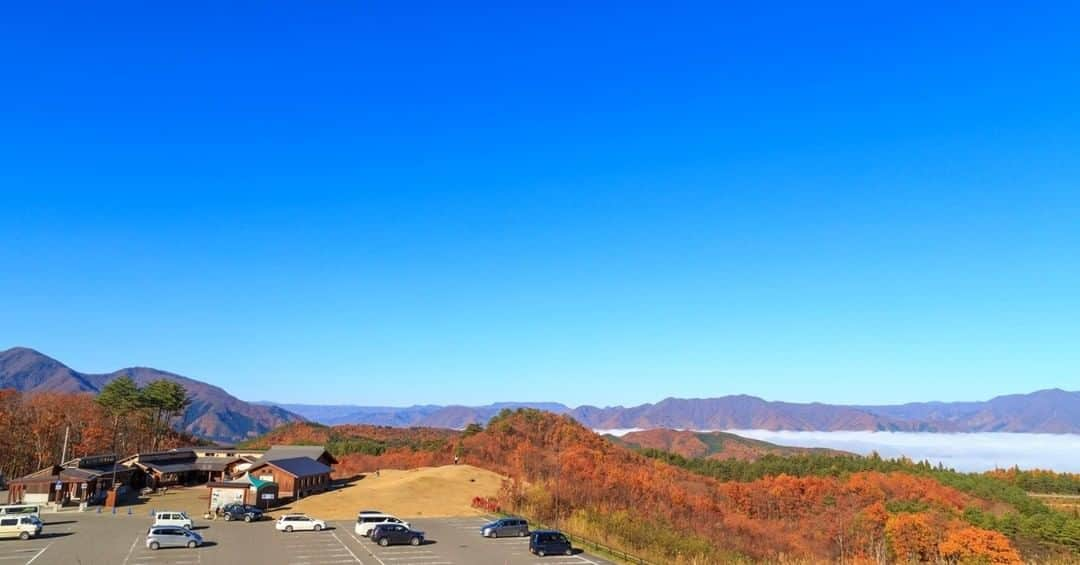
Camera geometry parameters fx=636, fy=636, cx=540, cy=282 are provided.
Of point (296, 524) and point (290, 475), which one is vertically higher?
point (290, 475)

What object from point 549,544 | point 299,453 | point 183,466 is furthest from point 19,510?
point 549,544

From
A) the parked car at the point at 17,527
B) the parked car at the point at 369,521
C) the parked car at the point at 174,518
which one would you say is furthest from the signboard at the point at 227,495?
the parked car at the point at 369,521

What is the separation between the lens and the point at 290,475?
215 ft

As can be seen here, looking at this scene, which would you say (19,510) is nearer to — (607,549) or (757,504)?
(607,549)

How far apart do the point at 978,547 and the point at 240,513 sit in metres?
97.7

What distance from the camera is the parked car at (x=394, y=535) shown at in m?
43.1

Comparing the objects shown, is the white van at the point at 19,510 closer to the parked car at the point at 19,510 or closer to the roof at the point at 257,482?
the parked car at the point at 19,510

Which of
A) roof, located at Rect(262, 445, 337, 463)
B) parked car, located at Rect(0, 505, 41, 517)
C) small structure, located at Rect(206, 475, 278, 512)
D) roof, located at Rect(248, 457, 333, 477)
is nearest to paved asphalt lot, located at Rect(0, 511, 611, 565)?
parked car, located at Rect(0, 505, 41, 517)

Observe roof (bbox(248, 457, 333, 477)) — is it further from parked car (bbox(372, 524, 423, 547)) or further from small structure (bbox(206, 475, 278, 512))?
parked car (bbox(372, 524, 423, 547))

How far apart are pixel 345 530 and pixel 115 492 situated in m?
27.6

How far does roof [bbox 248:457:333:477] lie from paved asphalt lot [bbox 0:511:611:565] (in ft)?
52.5

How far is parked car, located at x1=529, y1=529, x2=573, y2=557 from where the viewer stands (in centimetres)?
4091

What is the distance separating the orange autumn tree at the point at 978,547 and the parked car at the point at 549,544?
7634cm

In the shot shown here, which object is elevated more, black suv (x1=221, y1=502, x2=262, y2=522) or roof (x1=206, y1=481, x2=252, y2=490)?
roof (x1=206, y1=481, x2=252, y2=490)
